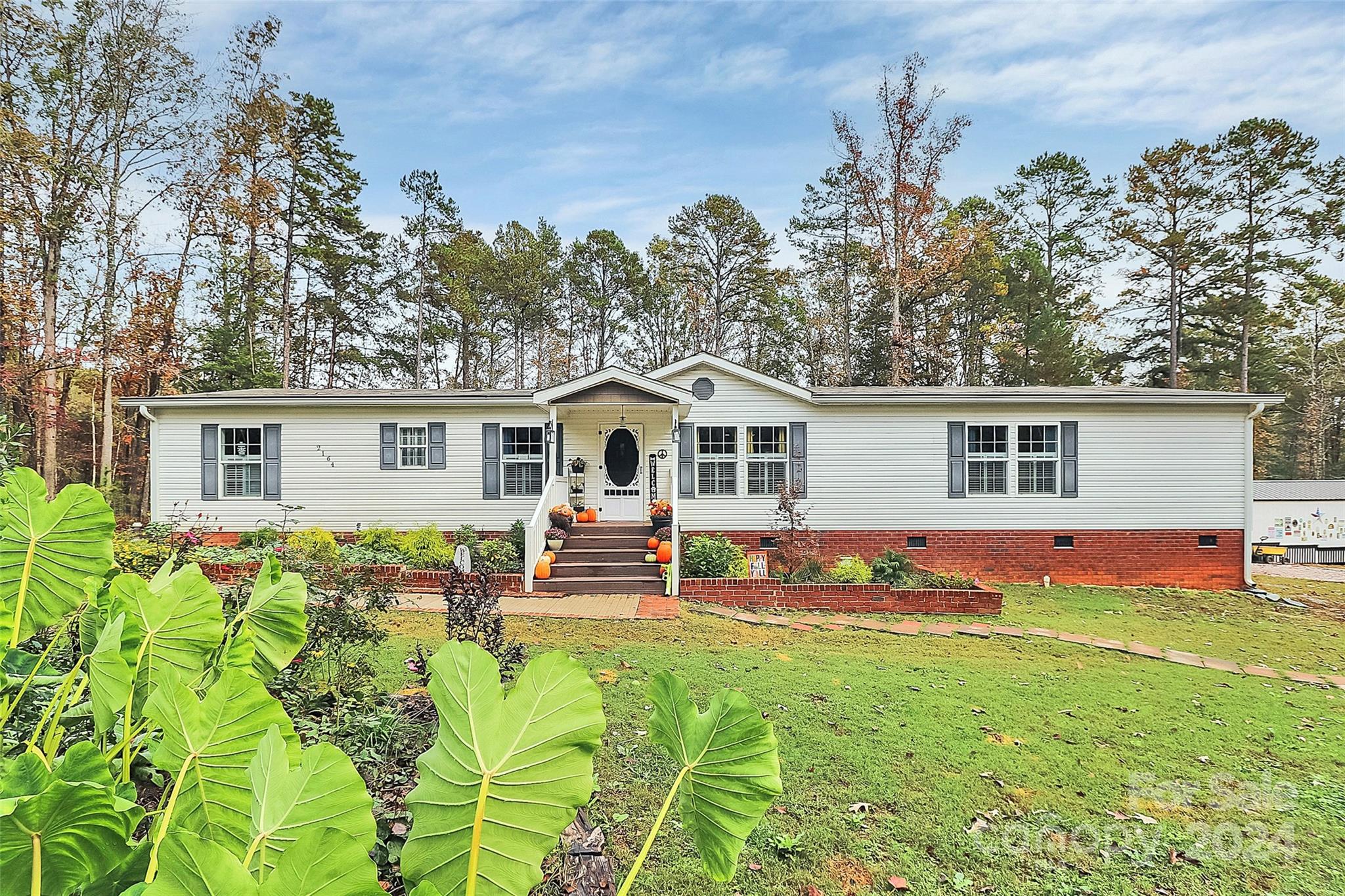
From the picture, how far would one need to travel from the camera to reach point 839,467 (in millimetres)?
12266

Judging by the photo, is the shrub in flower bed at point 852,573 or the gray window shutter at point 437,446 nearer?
the shrub in flower bed at point 852,573

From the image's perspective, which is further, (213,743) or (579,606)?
(579,606)

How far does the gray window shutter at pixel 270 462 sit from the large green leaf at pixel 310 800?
13905mm

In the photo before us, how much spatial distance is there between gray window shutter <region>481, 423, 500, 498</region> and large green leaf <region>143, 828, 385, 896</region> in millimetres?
12420

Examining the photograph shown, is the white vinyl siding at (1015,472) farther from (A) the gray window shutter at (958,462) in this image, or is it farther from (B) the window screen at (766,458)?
(B) the window screen at (766,458)

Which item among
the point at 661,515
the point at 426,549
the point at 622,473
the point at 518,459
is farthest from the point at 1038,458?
the point at 426,549

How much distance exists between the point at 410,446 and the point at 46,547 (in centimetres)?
1208

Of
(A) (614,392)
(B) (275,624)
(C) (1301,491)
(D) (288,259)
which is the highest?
(D) (288,259)

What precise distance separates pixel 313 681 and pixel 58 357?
18694mm

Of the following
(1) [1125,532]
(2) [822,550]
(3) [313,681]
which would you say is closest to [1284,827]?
(3) [313,681]

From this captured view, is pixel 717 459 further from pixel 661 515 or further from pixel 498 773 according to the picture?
pixel 498 773

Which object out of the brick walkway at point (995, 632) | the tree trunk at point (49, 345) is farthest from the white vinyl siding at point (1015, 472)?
the tree trunk at point (49, 345)

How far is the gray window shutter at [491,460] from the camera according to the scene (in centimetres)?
1242

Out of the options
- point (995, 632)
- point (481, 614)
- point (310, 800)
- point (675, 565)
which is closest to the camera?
point (310, 800)
